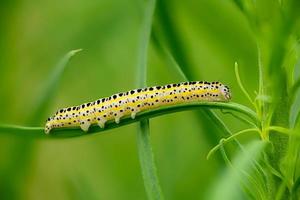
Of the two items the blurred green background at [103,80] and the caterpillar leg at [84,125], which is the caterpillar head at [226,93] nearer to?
the blurred green background at [103,80]

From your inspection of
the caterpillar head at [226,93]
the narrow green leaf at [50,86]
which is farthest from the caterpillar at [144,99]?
the narrow green leaf at [50,86]

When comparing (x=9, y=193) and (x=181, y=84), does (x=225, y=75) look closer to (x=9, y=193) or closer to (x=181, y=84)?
(x=181, y=84)

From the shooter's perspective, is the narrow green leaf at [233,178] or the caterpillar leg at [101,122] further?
the caterpillar leg at [101,122]

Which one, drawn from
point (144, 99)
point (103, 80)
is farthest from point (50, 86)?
point (103, 80)

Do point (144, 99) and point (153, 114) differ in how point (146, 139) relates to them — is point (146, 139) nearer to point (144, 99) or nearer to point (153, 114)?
point (153, 114)

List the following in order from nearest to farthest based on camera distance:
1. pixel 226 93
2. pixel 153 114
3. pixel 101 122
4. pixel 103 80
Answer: pixel 153 114, pixel 101 122, pixel 226 93, pixel 103 80

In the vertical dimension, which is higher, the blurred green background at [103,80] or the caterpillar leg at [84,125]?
the blurred green background at [103,80]

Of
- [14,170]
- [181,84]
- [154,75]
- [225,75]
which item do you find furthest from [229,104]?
[154,75]

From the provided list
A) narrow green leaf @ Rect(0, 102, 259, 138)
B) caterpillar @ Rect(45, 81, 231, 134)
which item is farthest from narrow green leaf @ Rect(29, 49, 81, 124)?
→ caterpillar @ Rect(45, 81, 231, 134)
